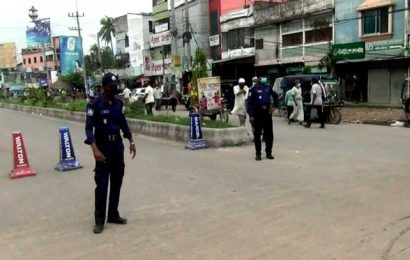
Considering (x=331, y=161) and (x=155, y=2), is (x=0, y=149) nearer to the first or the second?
(x=331, y=161)

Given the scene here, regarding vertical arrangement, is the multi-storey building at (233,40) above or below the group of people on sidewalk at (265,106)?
above

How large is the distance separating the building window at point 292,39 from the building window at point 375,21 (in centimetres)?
521

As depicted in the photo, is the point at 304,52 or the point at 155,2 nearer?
the point at 304,52

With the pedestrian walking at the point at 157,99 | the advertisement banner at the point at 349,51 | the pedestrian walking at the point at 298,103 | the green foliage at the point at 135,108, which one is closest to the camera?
the pedestrian walking at the point at 298,103

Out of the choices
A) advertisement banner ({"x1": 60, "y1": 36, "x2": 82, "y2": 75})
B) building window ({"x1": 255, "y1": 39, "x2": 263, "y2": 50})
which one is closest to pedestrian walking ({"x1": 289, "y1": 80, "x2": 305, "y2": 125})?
building window ({"x1": 255, "y1": 39, "x2": 263, "y2": 50})

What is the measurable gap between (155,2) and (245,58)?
2048 cm

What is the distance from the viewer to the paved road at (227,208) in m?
4.85

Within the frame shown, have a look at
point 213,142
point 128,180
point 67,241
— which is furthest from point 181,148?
point 67,241

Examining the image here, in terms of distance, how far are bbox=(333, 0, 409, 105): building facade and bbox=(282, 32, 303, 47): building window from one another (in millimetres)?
3204

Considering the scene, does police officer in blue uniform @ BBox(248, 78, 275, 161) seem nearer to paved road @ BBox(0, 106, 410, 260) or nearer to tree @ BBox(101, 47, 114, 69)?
paved road @ BBox(0, 106, 410, 260)

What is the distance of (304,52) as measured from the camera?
3173cm

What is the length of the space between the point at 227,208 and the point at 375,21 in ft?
77.2

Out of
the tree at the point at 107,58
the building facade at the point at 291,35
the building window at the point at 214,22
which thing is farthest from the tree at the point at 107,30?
the building facade at the point at 291,35

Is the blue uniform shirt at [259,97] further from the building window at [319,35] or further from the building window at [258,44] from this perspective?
the building window at [258,44]
